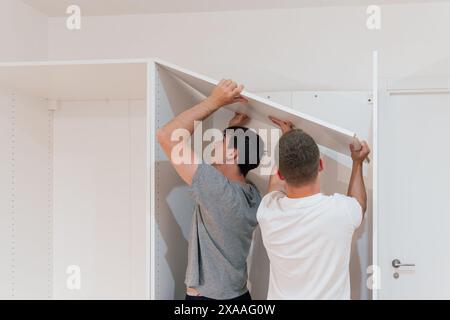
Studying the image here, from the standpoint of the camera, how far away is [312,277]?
1.33 meters

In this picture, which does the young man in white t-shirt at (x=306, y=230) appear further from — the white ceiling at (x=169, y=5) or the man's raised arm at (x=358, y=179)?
the white ceiling at (x=169, y=5)

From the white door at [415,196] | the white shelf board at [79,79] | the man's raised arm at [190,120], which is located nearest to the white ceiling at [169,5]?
the white shelf board at [79,79]

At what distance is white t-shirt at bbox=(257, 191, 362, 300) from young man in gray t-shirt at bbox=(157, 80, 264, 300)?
178mm

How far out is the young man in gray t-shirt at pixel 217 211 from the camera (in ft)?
4.64

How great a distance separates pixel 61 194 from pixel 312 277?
5.19ft

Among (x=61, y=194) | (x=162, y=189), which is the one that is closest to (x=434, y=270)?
(x=162, y=189)

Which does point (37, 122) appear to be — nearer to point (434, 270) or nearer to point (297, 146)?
point (297, 146)

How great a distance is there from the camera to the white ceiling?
1.98m

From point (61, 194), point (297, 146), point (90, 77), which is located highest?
point (90, 77)

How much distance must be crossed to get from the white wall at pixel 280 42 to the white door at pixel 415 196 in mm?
229

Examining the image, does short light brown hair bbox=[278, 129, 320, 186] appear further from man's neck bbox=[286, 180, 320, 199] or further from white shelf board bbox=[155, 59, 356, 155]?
white shelf board bbox=[155, 59, 356, 155]

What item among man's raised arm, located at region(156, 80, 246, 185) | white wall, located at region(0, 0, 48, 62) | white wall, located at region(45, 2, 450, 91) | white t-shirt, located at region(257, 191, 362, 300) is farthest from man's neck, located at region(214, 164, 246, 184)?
white wall, located at region(0, 0, 48, 62)

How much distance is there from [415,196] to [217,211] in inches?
48.8

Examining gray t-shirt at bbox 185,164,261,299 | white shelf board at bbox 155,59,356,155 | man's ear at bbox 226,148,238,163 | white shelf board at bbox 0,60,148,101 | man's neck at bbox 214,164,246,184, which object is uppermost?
white shelf board at bbox 0,60,148,101
